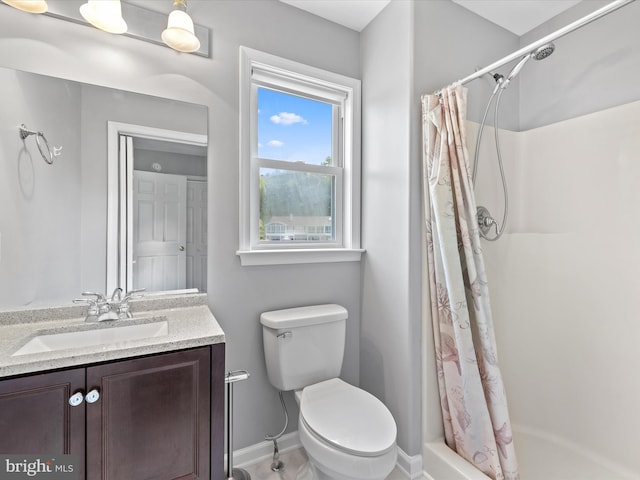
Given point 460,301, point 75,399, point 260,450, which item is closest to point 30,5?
point 75,399

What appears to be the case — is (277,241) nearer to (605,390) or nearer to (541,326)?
(541,326)

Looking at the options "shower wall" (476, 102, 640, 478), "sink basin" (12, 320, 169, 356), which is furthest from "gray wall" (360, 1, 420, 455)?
"sink basin" (12, 320, 169, 356)

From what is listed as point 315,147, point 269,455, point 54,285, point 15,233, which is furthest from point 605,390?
point 15,233

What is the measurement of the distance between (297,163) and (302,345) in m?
1.05

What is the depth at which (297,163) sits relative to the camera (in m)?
1.89

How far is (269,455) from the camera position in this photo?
1.72 meters

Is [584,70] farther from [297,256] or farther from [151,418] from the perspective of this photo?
[151,418]

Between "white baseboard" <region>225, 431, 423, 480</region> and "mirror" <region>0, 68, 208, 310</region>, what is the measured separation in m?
0.92

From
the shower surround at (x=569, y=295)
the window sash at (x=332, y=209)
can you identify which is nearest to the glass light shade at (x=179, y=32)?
the window sash at (x=332, y=209)

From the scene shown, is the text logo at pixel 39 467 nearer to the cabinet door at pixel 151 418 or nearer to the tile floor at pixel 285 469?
the cabinet door at pixel 151 418

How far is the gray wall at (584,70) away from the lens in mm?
1602

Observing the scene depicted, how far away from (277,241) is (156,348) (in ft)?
3.03

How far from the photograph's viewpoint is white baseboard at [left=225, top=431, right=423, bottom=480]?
160cm

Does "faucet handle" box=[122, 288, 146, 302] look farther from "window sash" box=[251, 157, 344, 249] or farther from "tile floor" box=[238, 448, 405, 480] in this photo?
"tile floor" box=[238, 448, 405, 480]
